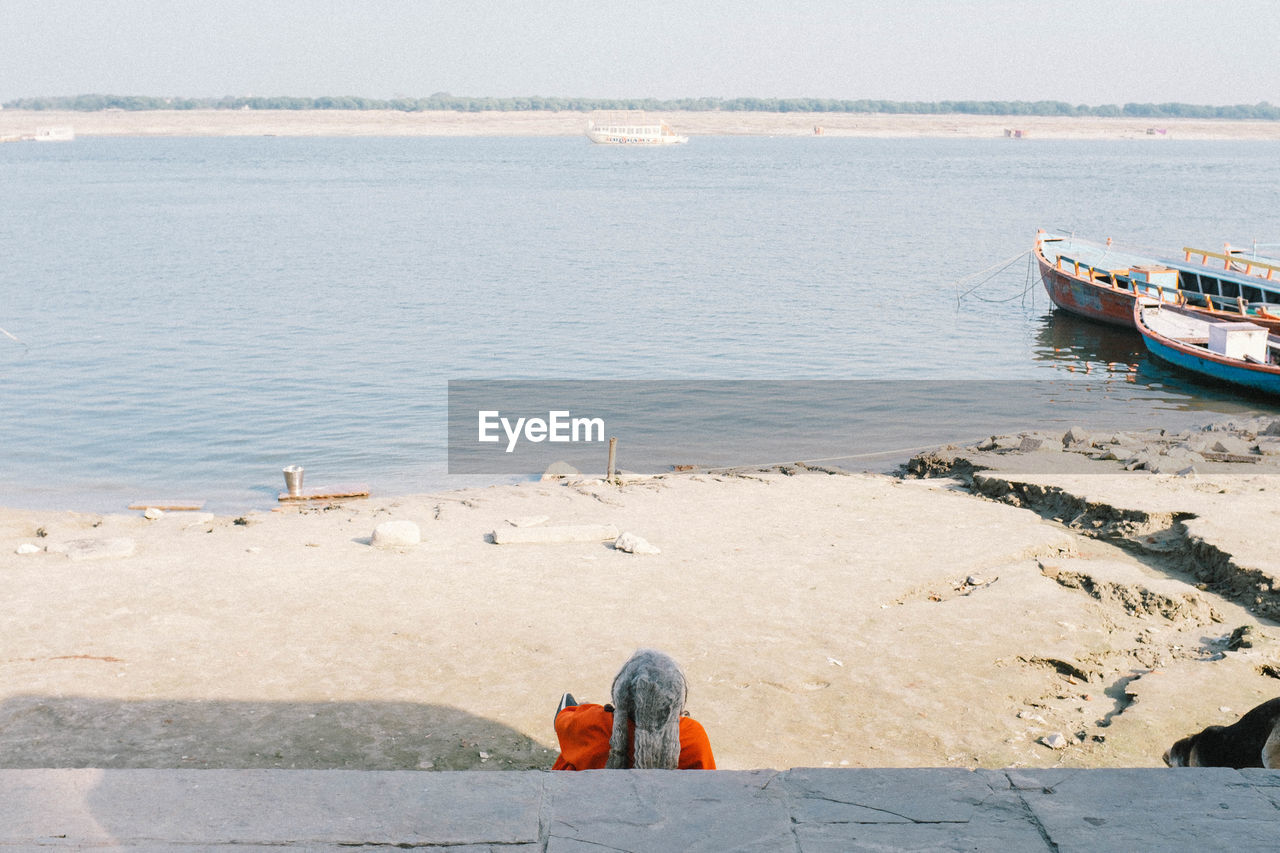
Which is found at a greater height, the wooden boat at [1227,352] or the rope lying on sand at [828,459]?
the wooden boat at [1227,352]

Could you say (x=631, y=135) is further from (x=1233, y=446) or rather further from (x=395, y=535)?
(x=395, y=535)

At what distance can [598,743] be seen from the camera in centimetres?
443

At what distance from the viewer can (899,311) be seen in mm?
32062

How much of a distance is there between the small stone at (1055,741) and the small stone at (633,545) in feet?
14.9

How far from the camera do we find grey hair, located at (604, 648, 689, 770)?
4250 millimetres

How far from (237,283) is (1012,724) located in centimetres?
3215

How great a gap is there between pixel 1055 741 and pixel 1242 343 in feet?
61.9

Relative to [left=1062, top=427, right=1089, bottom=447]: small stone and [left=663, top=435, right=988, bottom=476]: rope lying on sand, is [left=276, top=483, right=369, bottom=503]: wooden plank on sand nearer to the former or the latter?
[left=663, top=435, right=988, bottom=476]: rope lying on sand

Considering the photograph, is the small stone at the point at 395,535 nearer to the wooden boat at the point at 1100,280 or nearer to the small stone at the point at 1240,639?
the small stone at the point at 1240,639

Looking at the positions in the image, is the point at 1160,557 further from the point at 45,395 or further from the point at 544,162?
the point at 544,162

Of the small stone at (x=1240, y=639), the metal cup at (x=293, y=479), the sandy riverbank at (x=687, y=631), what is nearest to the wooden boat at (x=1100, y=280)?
the sandy riverbank at (x=687, y=631)

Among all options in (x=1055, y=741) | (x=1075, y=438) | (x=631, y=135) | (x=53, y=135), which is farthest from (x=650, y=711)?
(x=53, y=135)

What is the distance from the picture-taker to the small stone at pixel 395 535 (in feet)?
34.6

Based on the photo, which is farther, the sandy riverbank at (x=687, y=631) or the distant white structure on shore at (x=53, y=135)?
the distant white structure on shore at (x=53, y=135)
